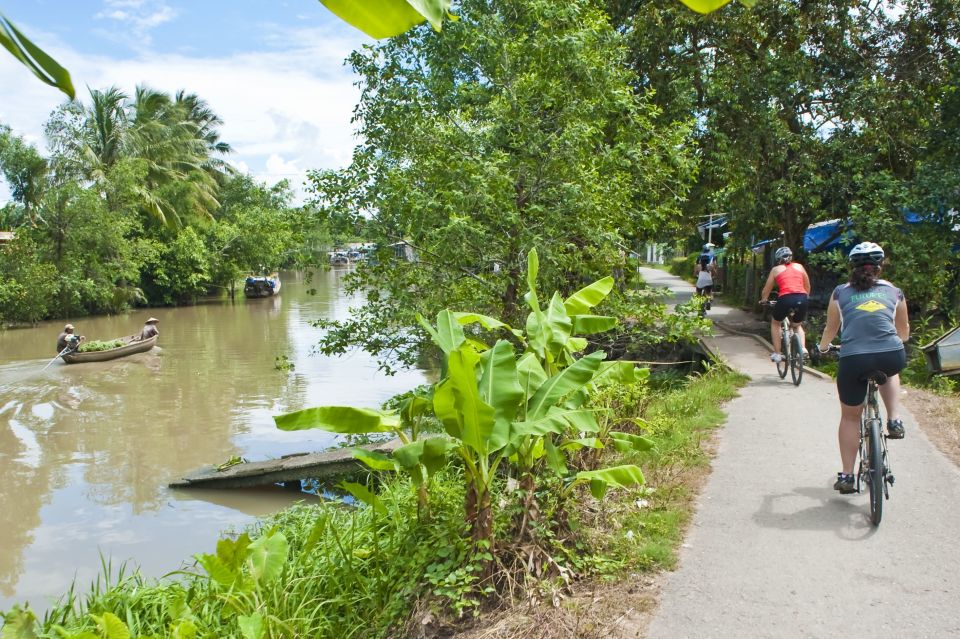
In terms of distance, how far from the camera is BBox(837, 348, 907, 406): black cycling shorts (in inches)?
202

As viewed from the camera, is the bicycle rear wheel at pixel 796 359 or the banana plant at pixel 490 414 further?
the bicycle rear wheel at pixel 796 359

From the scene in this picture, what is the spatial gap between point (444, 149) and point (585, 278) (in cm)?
362

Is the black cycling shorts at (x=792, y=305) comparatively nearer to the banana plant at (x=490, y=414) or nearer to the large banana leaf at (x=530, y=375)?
the banana plant at (x=490, y=414)

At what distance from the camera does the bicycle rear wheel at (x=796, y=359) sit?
33.8 feet

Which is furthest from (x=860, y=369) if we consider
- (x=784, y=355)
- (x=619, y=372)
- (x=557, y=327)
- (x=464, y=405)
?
(x=784, y=355)

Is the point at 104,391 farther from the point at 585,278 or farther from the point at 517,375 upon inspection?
the point at 517,375

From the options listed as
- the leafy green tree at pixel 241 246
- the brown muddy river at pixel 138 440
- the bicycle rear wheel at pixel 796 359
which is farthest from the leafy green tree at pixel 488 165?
the leafy green tree at pixel 241 246

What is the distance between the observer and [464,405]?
397cm

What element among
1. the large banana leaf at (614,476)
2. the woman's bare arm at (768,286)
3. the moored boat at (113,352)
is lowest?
the moored boat at (113,352)

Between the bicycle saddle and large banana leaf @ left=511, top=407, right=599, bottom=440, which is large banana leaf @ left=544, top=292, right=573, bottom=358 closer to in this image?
large banana leaf @ left=511, top=407, right=599, bottom=440

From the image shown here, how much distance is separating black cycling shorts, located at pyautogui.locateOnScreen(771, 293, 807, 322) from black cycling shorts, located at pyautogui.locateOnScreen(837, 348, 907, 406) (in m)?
5.20

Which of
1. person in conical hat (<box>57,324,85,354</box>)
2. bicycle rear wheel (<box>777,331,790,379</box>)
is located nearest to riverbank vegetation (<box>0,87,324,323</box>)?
person in conical hat (<box>57,324,85,354</box>)

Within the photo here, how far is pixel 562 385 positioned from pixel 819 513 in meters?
2.34

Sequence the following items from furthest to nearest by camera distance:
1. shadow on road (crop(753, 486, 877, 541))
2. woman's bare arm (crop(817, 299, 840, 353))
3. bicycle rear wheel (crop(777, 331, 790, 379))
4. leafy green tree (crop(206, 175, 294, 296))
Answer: leafy green tree (crop(206, 175, 294, 296)) → bicycle rear wheel (crop(777, 331, 790, 379)) → woman's bare arm (crop(817, 299, 840, 353)) → shadow on road (crop(753, 486, 877, 541))
